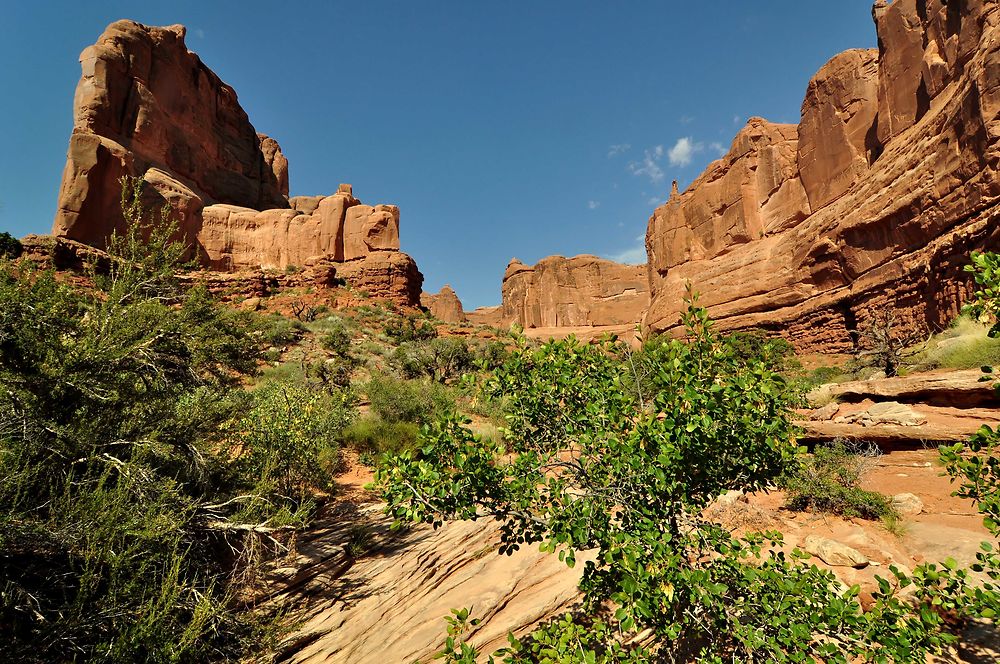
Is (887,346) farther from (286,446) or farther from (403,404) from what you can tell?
(286,446)

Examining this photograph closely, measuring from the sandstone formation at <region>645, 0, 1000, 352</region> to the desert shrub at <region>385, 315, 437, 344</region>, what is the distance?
2034 centimetres

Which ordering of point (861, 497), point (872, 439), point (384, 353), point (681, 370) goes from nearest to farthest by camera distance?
point (681, 370), point (861, 497), point (872, 439), point (384, 353)

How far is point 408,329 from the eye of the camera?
86.7ft

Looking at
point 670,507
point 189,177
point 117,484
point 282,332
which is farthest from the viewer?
point 189,177

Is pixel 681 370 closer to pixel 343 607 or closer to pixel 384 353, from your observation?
pixel 343 607

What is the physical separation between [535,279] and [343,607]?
248 feet

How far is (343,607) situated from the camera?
4.43 meters

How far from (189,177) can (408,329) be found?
26.4m

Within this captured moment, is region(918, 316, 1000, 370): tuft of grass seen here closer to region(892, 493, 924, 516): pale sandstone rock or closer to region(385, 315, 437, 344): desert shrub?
region(892, 493, 924, 516): pale sandstone rock

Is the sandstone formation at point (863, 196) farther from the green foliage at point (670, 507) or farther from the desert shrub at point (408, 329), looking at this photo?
the green foliage at point (670, 507)

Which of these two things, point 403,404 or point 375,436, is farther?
point 403,404

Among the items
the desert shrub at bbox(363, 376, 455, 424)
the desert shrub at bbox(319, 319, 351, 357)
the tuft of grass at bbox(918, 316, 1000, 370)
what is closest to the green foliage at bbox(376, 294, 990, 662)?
the desert shrub at bbox(363, 376, 455, 424)

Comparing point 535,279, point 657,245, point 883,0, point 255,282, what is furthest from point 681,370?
point 535,279

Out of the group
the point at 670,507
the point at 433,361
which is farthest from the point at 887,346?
the point at 433,361
